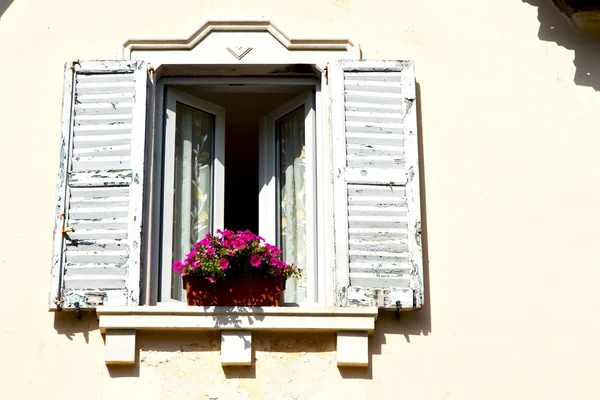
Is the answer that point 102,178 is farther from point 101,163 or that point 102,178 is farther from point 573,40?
point 573,40

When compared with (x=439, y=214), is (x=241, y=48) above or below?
above

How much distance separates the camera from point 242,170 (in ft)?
33.3

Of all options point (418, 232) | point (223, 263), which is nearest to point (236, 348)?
point (223, 263)

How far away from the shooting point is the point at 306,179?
8062 millimetres

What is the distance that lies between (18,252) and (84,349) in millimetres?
771

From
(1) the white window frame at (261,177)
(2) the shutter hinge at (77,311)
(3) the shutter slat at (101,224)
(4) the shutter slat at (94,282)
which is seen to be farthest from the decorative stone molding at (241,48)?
(2) the shutter hinge at (77,311)

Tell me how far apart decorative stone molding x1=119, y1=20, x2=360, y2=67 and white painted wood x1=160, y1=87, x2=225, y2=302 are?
27 centimetres

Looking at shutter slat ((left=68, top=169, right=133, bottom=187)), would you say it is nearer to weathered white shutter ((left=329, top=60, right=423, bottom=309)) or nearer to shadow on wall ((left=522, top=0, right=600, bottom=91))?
weathered white shutter ((left=329, top=60, right=423, bottom=309))

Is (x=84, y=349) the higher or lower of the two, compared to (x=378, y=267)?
lower

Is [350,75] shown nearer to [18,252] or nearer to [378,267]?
[378,267]

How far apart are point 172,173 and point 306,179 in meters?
0.88

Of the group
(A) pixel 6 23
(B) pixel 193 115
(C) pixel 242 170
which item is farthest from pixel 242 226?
(A) pixel 6 23

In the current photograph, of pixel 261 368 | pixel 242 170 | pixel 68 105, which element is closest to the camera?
pixel 261 368

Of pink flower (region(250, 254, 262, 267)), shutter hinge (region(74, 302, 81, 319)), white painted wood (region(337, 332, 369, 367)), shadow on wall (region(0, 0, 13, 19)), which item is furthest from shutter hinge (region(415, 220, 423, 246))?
shadow on wall (region(0, 0, 13, 19))
